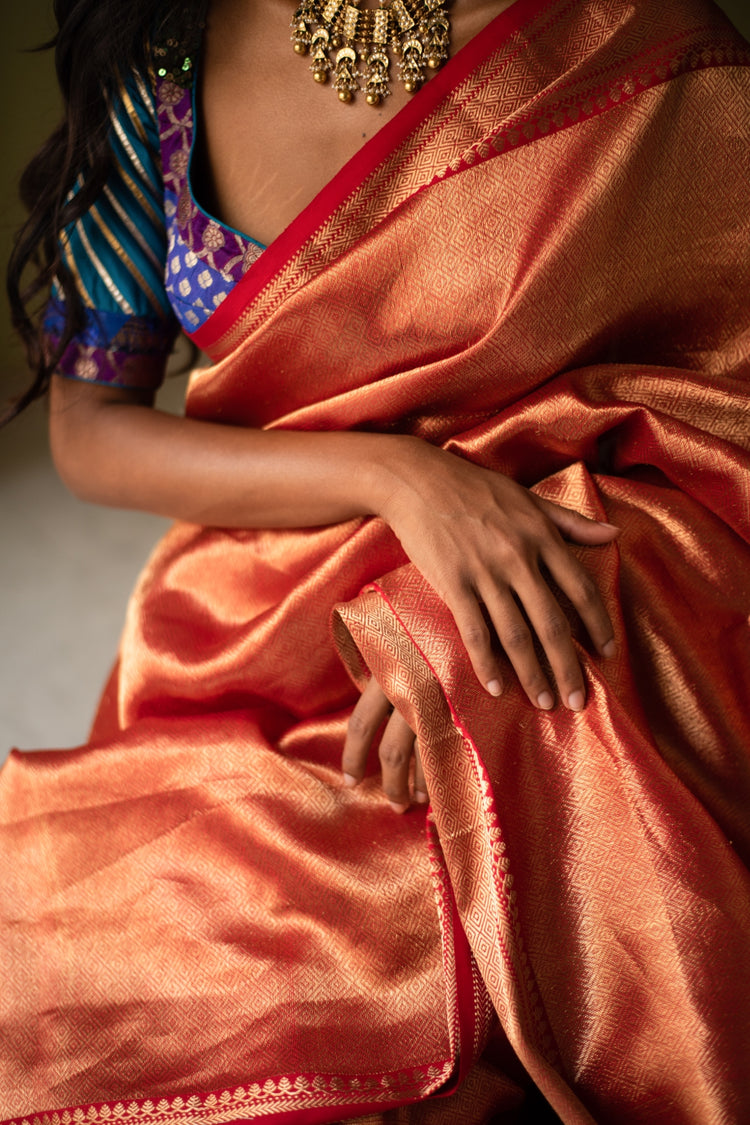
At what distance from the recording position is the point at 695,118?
2.24ft

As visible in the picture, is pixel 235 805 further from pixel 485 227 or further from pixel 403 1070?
pixel 485 227

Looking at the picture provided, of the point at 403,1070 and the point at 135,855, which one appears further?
the point at 135,855

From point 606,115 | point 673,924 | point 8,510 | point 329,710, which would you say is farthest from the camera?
point 8,510

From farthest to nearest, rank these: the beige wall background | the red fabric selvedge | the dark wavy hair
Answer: the beige wall background < the dark wavy hair < the red fabric selvedge

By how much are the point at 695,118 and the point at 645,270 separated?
0.11 m

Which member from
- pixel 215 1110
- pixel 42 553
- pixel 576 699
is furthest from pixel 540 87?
pixel 42 553

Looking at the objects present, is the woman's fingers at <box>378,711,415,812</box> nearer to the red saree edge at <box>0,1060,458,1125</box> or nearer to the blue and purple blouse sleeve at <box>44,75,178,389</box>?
the red saree edge at <box>0,1060,458,1125</box>

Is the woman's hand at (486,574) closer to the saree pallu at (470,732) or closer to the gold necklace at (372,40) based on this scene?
the saree pallu at (470,732)

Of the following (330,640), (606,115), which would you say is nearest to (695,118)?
(606,115)

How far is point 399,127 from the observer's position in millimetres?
703

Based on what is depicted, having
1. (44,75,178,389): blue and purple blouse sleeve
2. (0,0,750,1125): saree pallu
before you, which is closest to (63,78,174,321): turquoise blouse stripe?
(44,75,178,389): blue and purple blouse sleeve

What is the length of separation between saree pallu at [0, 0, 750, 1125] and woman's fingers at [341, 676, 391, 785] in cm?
2

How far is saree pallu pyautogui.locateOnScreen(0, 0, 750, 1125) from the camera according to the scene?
593mm

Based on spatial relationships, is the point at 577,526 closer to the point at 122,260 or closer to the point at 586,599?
the point at 586,599
